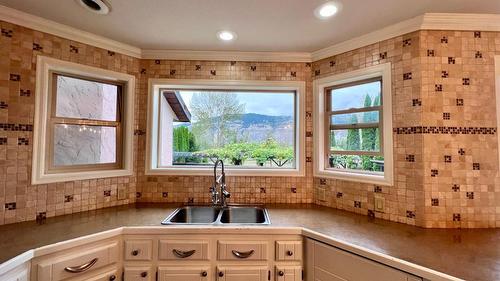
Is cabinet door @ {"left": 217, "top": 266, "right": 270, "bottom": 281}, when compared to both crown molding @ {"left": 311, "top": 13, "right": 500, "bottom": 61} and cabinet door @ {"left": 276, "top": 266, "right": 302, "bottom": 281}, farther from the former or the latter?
crown molding @ {"left": 311, "top": 13, "right": 500, "bottom": 61}

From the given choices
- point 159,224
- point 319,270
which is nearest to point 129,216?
point 159,224

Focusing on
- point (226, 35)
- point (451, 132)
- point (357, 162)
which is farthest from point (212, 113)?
point (451, 132)

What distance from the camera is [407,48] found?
1700 millimetres

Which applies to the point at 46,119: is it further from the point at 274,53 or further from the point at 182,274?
the point at 274,53

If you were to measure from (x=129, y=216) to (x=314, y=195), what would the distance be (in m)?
1.54

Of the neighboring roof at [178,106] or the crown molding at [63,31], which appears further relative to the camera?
the neighboring roof at [178,106]

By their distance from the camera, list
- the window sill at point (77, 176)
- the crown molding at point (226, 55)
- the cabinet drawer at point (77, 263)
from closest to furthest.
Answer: the cabinet drawer at point (77, 263)
the window sill at point (77, 176)
the crown molding at point (226, 55)

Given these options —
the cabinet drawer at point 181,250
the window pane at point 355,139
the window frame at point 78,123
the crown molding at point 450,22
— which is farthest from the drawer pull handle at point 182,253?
the crown molding at point 450,22

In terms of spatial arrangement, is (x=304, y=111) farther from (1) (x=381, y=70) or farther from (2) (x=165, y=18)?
(2) (x=165, y=18)

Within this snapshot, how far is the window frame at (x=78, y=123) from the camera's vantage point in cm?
184

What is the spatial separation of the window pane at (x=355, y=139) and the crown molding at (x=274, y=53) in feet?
2.25

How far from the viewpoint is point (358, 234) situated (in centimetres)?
146

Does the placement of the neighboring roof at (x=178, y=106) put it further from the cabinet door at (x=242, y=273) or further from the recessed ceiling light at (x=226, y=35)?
the cabinet door at (x=242, y=273)

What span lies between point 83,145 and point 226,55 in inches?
56.9
